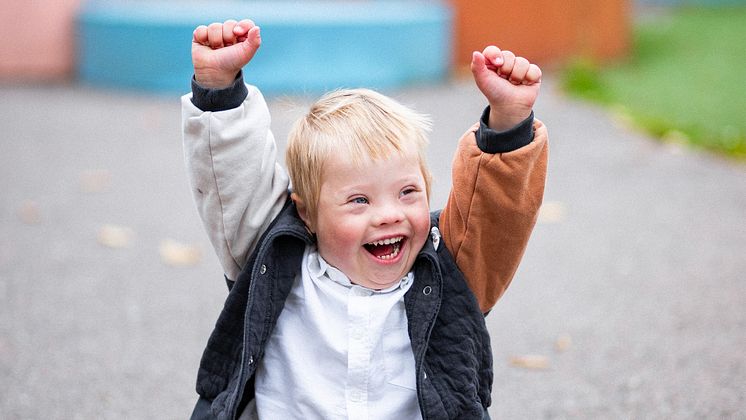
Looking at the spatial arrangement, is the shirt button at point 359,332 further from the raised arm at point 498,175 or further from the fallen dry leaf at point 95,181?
the fallen dry leaf at point 95,181

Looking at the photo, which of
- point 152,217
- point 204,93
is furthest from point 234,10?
point 204,93

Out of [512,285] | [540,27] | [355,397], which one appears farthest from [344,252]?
[540,27]

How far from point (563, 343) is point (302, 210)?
1.57 metres

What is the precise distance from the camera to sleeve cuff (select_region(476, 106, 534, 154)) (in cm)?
191

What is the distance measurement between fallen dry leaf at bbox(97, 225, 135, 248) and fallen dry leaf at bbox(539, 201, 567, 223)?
6.36 feet

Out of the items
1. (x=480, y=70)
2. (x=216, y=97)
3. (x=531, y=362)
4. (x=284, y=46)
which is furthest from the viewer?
(x=284, y=46)

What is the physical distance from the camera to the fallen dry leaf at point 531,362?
10.8 feet

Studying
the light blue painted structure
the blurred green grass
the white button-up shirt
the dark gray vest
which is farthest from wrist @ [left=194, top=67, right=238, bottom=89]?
the light blue painted structure

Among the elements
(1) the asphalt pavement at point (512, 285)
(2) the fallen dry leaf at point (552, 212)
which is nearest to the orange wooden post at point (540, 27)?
(1) the asphalt pavement at point (512, 285)

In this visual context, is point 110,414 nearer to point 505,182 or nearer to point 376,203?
point 376,203

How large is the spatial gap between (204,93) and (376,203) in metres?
0.40

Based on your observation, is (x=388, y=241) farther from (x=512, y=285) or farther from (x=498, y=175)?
(x=512, y=285)

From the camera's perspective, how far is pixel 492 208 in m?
1.98

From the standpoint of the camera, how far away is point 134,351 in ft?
11.1
